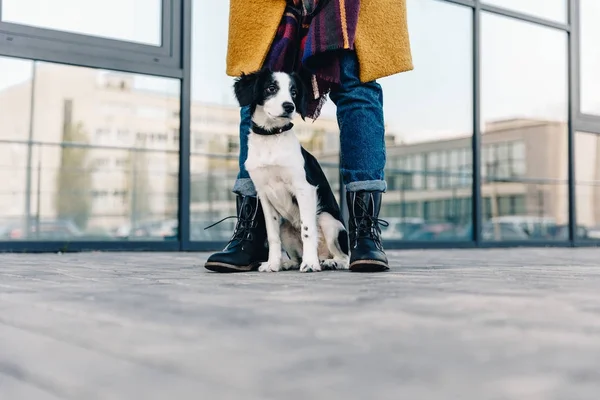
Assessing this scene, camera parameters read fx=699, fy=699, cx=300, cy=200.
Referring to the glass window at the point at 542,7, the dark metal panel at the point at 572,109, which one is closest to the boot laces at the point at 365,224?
the glass window at the point at 542,7

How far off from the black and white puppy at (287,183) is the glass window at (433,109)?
2.62 m

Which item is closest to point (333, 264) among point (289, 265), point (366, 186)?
point (289, 265)

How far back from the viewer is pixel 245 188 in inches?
75.5

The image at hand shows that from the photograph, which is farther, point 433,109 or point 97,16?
point 433,109

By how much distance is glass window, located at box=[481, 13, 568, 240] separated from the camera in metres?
4.93

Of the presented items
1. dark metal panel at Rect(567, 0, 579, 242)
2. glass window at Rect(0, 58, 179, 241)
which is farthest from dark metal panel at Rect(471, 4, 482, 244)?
glass window at Rect(0, 58, 179, 241)

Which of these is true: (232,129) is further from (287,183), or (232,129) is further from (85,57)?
(287,183)

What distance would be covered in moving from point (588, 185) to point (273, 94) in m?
4.35

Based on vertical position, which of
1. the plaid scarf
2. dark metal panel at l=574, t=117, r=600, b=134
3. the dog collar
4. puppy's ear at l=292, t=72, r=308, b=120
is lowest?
the dog collar

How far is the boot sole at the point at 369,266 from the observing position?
1626 mm

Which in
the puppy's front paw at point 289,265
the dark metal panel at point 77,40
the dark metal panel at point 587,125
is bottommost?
the puppy's front paw at point 289,265

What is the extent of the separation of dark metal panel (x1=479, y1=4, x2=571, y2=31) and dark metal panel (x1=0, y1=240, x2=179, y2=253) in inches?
98.8

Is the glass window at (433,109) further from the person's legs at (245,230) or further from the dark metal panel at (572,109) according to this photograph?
the person's legs at (245,230)

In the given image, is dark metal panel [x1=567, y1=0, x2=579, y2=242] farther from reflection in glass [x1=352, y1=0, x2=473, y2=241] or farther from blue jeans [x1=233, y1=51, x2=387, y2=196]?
blue jeans [x1=233, y1=51, x2=387, y2=196]
